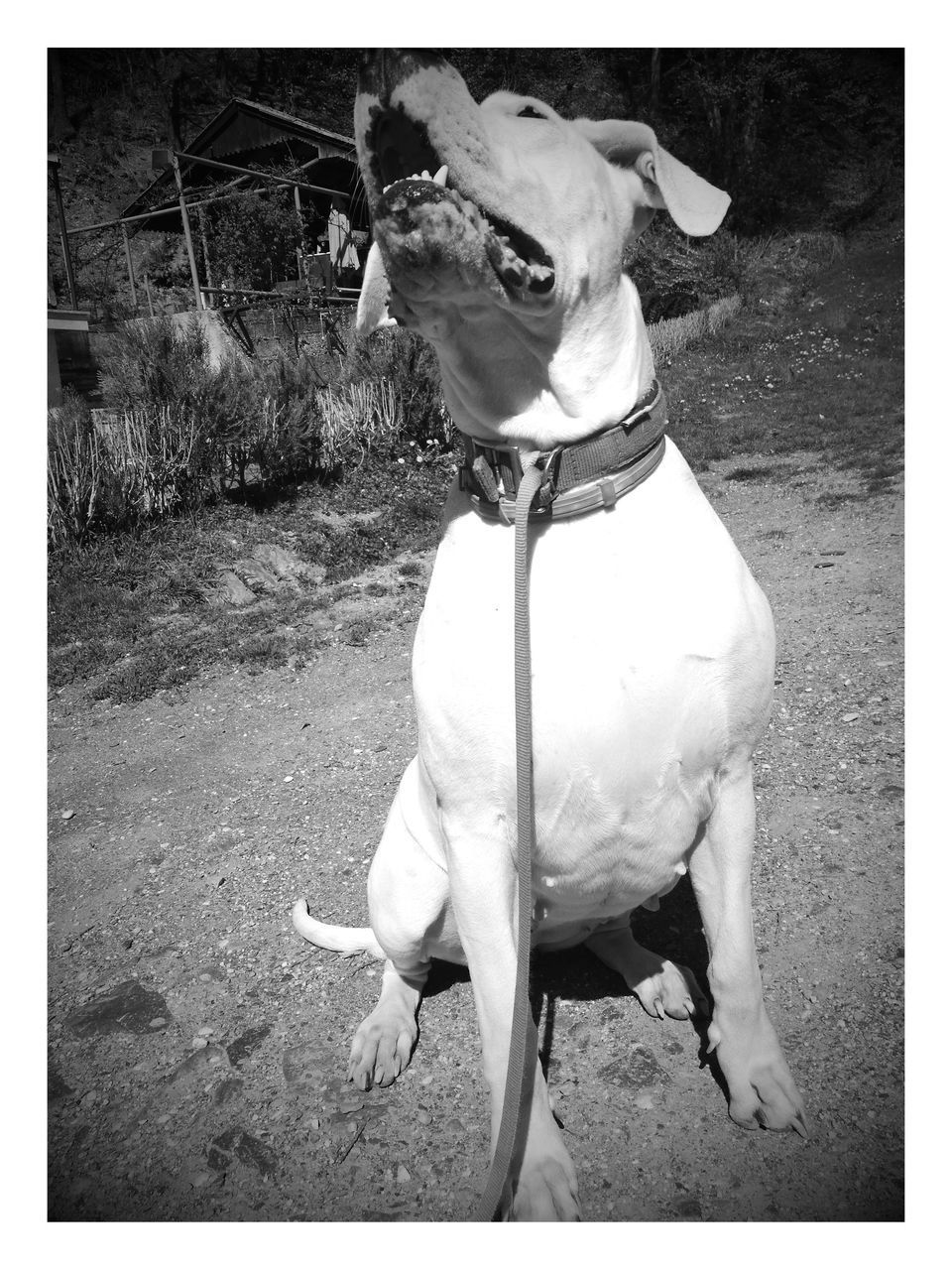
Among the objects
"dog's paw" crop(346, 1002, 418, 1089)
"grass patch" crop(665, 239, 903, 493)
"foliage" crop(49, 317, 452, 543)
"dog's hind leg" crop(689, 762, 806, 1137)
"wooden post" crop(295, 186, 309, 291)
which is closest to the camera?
"dog's hind leg" crop(689, 762, 806, 1137)

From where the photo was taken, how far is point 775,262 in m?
15.5

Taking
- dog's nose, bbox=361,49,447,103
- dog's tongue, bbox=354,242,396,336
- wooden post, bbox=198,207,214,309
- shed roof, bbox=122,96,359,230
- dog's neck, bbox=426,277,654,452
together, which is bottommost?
dog's neck, bbox=426,277,654,452

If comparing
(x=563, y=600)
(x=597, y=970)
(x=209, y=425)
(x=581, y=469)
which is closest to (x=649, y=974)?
(x=597, y=970)

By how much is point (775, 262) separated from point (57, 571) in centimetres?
1449

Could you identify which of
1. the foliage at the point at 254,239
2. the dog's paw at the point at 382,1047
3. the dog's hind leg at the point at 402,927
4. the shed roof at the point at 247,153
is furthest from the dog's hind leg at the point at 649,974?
the foliage at the point at 254,239

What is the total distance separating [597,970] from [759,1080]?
64 cm

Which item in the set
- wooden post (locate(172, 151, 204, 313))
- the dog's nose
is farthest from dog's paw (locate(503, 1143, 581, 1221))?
wooden post (locate(172, 151, 204, 313))

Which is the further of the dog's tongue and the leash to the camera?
the dog's tongue

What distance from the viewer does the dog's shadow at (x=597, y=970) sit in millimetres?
2139

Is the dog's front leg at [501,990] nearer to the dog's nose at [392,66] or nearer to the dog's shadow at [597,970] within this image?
the dog's shadow at [597,970]

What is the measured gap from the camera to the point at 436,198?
54.2 inches

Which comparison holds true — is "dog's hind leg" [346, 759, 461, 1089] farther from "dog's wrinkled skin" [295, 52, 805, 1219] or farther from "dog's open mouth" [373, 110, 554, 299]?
"dog's open mouth" [373, 110, 554, 299]

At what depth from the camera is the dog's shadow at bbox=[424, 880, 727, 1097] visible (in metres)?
2.14

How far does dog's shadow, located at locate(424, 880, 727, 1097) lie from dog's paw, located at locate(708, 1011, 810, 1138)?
26 cm
